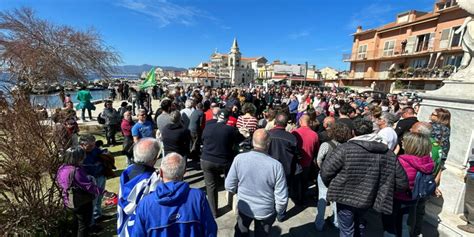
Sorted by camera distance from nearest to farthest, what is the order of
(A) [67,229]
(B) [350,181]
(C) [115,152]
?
1. (B) [350,181]
2. (A) [67,229]
3. (C) [115,152]

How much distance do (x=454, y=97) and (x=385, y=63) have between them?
34.8 metres

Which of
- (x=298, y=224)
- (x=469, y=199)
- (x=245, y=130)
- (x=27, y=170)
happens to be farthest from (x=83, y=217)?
(x=469, y=199)

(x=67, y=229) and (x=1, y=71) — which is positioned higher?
(x=1, y=71)

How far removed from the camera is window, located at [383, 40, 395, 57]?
31.9m

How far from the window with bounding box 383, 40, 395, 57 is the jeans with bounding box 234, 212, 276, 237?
38.1m

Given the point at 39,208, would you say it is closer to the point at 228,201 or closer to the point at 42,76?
the point at 228,201

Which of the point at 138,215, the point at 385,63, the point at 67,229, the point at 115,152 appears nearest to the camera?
→ the point at 138,215

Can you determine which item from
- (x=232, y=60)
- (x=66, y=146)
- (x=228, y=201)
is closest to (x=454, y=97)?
(x=228, y=201)

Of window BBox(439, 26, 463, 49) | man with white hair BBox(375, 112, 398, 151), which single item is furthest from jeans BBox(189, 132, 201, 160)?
window BBox(439, 26, 463, 49)

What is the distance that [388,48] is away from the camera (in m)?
32.6

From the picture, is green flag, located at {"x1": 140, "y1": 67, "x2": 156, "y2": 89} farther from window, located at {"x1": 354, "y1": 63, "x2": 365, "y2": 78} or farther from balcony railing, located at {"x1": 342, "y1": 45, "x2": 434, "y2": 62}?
window, located at {"x1": 354, "y1": 63, "x2": 365, "y2": 78}

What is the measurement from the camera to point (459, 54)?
23141mm

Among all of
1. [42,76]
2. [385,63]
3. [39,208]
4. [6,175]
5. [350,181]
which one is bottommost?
[39,208]

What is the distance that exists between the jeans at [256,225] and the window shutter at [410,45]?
3585 cm
